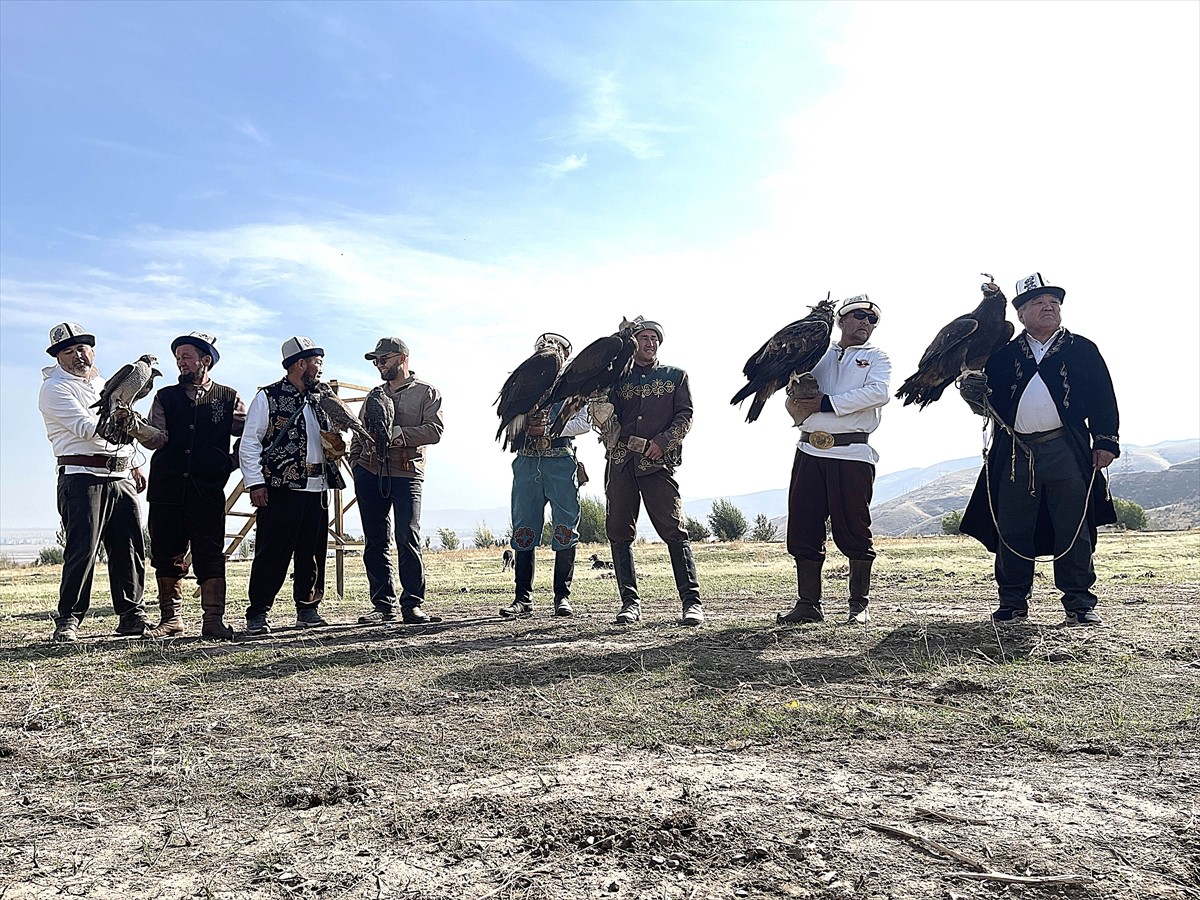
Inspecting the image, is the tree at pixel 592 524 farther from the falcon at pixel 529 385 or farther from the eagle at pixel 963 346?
the eagle at pixel 963 346

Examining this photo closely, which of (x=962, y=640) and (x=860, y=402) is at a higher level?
(x=860, y=402)

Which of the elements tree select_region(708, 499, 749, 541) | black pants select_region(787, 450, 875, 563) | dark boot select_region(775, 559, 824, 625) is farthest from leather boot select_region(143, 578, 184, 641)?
tree select_region(708, 499, 749, 541)

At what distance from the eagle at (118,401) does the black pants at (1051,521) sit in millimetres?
6293

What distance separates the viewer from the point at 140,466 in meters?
7.04

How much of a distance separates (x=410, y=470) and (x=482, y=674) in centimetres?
296

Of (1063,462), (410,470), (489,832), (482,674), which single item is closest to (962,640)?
(1063,462)

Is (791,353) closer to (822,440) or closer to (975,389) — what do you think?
(822,440)

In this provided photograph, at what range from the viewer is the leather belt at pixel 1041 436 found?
6387 mm

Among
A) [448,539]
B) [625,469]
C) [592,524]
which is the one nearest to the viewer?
[625,469]

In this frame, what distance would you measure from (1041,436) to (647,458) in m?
2.82

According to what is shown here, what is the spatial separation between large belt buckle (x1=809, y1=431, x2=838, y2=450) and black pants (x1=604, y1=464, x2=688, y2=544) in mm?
1137

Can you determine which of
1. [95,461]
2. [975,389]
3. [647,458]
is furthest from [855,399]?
[95,461]

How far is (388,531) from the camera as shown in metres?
7.66

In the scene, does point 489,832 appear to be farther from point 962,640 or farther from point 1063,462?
point 1063,462
